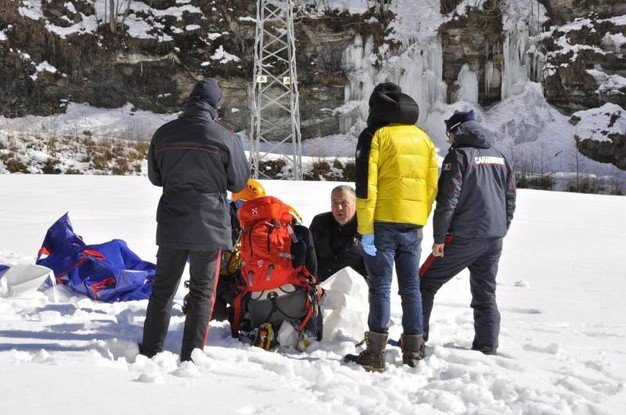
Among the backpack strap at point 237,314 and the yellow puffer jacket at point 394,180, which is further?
the backpack strap at point 237,314

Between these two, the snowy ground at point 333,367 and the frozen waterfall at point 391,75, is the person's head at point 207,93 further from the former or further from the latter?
the frozen waterfall at point 391,75

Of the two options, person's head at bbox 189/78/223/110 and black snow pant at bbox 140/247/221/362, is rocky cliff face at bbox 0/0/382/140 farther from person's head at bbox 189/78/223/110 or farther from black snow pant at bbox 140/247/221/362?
black snow pant at bbox 140/247/221/362


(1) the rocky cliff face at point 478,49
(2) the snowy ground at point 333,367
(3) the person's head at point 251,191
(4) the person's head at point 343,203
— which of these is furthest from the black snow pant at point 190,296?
(1) the rocky cliff face at point 478,49

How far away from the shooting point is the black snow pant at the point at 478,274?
11.9 ft

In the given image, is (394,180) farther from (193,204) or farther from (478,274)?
(193,204)

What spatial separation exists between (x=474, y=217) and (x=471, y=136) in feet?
1.53

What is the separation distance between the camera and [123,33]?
25.8m

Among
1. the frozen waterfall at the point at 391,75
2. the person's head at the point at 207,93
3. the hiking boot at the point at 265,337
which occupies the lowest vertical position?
the hiking boot at the point at 265,337

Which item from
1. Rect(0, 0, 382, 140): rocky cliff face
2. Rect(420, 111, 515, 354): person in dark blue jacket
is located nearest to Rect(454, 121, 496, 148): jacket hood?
Rect(420, 111, 515, 354): person in dark blue jacket

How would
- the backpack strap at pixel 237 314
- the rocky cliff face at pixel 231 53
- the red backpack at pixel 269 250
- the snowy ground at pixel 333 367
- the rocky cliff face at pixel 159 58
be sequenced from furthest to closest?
the rocky cliff face at pixel 159 58
the rocky cliff face at pixel 231 53
the backpack strap at pixel 237 314
the red backpack at pixel 269 250
the snowy ground at pixel 333 367

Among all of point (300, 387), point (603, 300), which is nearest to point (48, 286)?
point (300, 387)

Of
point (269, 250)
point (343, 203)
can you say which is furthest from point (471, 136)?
point (269, 250)

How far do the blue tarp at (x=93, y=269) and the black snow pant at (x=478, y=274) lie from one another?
2.38 meters

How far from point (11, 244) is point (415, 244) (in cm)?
554
